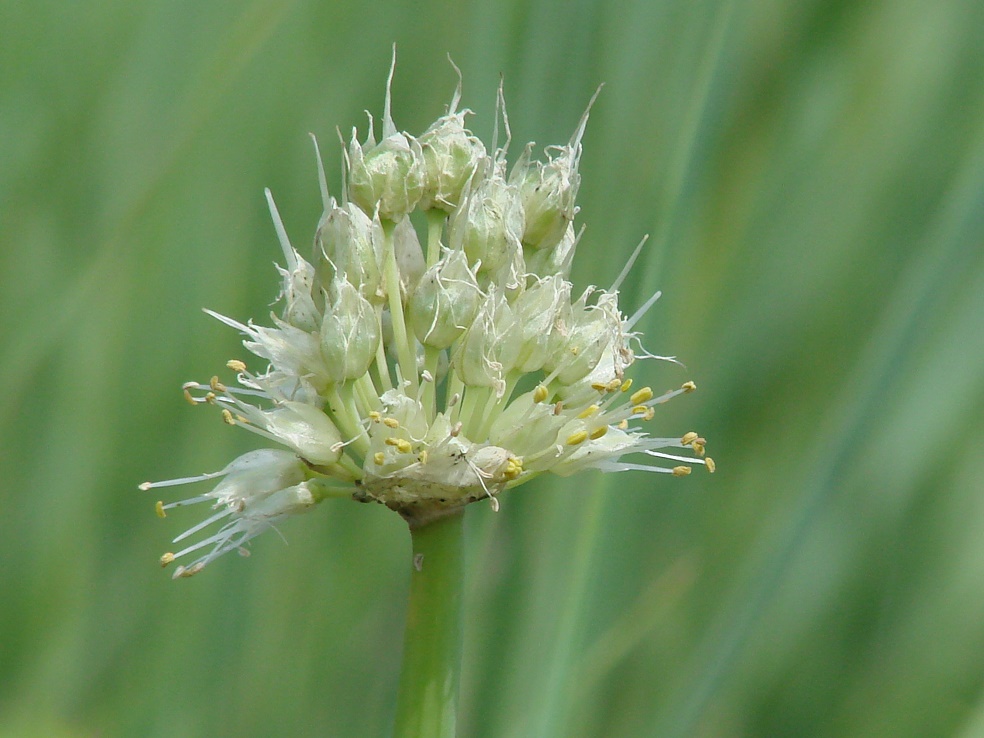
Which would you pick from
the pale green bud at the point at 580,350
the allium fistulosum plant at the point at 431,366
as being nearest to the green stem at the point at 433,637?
the allium fistulosum plant at the point at 431,366

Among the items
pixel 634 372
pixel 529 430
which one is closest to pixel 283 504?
pixel 529 430

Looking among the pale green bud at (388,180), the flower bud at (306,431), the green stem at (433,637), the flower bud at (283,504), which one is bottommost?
the green stem at (433,637)

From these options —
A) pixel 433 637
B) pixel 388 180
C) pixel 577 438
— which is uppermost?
pixel 388 180

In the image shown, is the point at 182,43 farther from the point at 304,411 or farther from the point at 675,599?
the point at 675,599

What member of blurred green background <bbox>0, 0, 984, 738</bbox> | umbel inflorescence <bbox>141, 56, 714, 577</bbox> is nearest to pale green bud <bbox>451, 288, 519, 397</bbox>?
umbel inflorescence <bbox>141, 56, 714, 577</bbox>

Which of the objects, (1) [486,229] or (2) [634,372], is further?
(2) [634,372]

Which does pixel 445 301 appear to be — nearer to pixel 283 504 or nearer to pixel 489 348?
pixel 489 348

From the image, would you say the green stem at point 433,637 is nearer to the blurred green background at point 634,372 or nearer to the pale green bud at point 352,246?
the pale green bud at point 352,246
